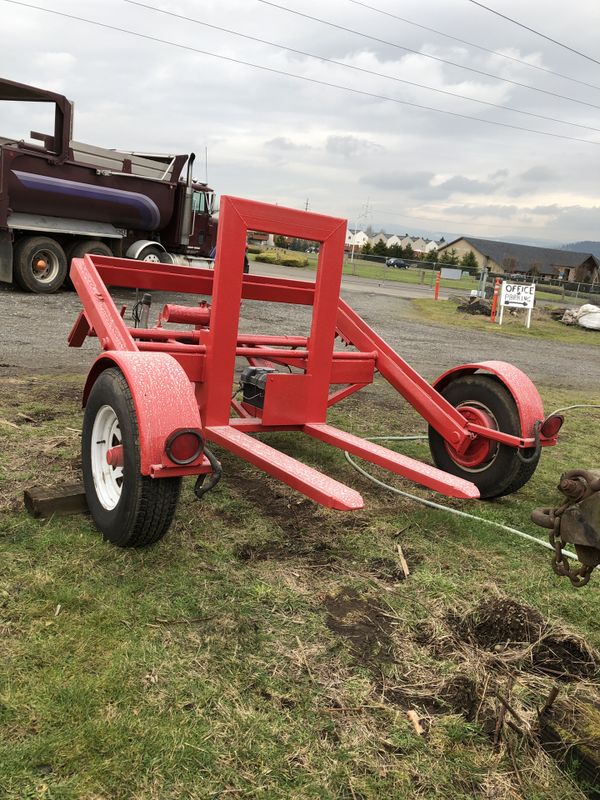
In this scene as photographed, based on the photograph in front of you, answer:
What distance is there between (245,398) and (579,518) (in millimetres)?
2866

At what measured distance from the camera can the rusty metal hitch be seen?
1.74 metres

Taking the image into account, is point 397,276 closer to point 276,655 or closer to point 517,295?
point 517,295

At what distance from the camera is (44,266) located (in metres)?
12.5

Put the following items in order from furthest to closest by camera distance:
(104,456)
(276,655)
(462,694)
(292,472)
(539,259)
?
1. (539,259)
2. (104,456)
3. (292,472)
4. (276,655)
5. (462,694)

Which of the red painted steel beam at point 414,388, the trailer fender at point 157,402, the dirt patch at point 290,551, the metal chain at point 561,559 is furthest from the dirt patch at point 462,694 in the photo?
the red painted steel beam at point 414,388

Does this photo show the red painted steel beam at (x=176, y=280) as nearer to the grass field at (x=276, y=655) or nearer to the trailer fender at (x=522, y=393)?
the grass field at (x=276, y=655)

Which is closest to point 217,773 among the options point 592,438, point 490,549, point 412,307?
point 490,549

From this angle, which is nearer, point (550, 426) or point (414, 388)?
point (550, 426)

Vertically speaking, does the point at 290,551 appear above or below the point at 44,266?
below

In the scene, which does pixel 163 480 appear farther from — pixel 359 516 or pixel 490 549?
pixel 490 549

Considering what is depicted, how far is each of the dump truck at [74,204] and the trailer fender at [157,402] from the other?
1002 centimetres

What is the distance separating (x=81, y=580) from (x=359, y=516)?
5.51 ft

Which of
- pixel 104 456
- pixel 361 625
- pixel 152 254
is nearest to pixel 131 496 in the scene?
pixel 104 456

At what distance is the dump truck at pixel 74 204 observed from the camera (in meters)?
11.8
